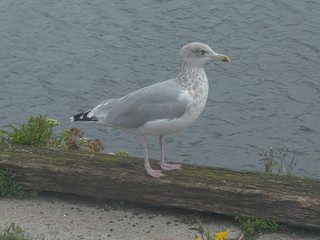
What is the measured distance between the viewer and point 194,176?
532 centimetres

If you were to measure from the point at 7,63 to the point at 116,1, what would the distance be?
2935 millimetres

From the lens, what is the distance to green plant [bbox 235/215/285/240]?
496 cm

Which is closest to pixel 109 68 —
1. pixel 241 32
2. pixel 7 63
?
pixel 7 63

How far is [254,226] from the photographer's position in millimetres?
5020

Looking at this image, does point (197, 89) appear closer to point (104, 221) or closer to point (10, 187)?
point (104, 221)

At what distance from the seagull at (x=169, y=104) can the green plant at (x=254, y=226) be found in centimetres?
76

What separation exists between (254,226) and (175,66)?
5515mm

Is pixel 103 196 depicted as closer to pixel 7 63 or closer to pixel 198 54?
pixel 198 54

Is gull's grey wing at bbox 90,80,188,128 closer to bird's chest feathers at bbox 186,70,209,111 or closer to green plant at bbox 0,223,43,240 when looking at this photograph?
bird's chest feathers at bbox 186,70,209,111

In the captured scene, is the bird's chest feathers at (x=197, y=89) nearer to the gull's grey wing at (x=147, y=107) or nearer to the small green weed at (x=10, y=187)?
the gull's grey wing at (x=147, y=107)

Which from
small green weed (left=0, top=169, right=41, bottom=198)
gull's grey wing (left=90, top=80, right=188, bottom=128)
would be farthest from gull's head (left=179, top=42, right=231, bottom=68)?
small green weed (left=0, top=169, right=41, bottom=198)

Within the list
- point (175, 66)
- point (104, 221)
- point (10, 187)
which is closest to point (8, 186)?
point (10, 187)

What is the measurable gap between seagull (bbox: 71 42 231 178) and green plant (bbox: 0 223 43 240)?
3.68ft

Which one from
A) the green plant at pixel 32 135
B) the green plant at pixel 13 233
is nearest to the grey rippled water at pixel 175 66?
the green plant at pixel 32 135
